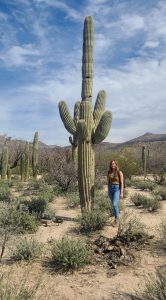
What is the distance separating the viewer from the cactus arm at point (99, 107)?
1025cm

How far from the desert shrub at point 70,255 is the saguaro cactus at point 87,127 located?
11.1ft

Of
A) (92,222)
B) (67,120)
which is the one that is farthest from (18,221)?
(67,120)

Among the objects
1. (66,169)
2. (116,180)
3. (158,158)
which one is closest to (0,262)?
(116,180)

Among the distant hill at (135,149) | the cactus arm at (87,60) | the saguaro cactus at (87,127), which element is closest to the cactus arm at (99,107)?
the saguaro cactus at (87,127)

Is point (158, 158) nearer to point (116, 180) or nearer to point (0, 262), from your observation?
point (116, 180)

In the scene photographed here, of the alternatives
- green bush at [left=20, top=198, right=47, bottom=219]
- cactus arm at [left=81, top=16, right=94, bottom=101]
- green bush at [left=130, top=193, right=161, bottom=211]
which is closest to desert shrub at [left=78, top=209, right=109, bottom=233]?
green bush at [left=20, top=198, right=47, bottom=219]

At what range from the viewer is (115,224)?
338 inches

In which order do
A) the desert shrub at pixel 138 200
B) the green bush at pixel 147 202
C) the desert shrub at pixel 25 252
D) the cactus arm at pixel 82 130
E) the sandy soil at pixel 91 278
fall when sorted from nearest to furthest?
the sandy soil at pixel 91 278, the desert shrub at pixel 25 252, the cactus arm at pixel 82 130, the green bush at pixel 147 202, the desert shrub at pixel 138 200

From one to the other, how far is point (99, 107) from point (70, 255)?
18.1ft

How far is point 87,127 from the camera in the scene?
9711mm

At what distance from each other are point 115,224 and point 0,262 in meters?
3.33

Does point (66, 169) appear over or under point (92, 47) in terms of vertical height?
under

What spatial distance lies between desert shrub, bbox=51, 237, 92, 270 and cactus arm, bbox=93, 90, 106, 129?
459cm

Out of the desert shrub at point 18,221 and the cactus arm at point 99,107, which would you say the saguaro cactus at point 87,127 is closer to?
the cactus arm at point 99,107
